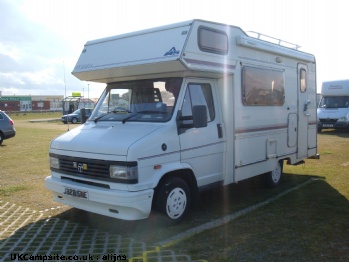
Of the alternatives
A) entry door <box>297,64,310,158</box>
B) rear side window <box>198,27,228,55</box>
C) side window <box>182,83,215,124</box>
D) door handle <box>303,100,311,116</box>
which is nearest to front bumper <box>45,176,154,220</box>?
side window <box>182,83,215,124</box>

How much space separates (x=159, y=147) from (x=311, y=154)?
206 inches

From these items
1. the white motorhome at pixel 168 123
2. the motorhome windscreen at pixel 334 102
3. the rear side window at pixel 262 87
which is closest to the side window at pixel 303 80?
the rear side window at pixel 262 87

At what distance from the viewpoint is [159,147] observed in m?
5.15

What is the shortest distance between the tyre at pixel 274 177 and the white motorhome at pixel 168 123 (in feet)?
1.40

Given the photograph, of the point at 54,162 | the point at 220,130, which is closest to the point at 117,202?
the point at 54,162

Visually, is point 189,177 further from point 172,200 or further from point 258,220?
point 258,220

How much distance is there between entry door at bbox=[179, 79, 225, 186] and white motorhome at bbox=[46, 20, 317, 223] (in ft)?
0.05

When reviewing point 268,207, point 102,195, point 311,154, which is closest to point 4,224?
point 102,195

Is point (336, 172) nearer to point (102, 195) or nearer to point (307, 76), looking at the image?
point (307, 76)

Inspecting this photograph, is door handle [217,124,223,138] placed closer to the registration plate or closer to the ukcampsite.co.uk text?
the registration plate

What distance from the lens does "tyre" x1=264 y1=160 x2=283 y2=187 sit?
7793 millimetres

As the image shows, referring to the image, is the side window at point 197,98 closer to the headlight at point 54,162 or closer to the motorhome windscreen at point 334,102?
the headlight at point 54,162

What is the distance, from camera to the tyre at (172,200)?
5.25 metres

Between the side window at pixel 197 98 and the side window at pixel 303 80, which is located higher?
the side window at pixel 303 80
